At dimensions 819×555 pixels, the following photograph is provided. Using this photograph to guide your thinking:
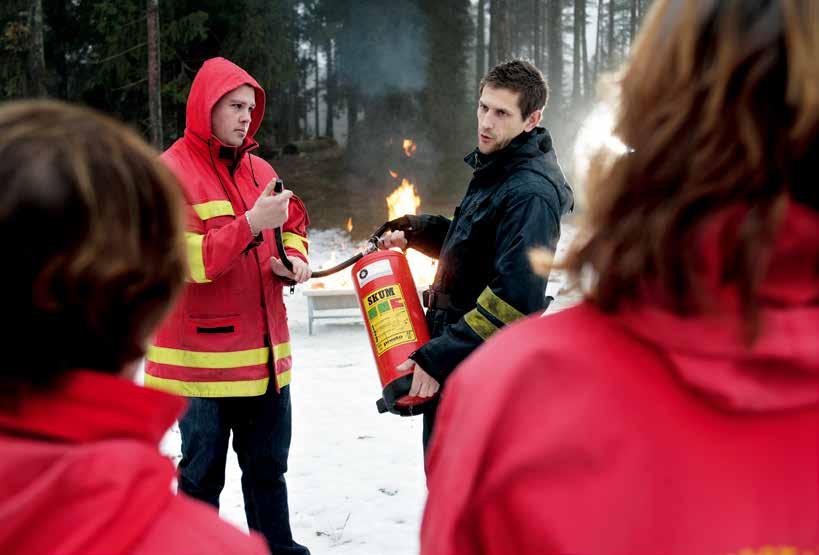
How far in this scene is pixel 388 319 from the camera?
328 centimetres

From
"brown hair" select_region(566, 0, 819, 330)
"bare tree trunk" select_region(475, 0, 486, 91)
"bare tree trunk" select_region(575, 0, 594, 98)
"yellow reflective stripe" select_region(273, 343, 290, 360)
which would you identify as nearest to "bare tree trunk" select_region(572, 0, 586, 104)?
"bare tree trunk" select_region(575, 0, 594, 98)

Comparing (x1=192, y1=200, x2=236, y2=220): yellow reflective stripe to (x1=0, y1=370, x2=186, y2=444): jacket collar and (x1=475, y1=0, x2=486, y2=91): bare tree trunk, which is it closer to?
(x1=0, y1=370, x2=186, y2=444): jacket collar

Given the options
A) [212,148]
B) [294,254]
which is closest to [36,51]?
[212,148]

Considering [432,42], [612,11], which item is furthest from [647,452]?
[612,11]

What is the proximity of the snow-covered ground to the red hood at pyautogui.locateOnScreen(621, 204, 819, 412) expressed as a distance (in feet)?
8.99

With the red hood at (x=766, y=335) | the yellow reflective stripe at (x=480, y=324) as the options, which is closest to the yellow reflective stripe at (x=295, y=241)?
the yellow reflective stripe at (x=480, y=324)

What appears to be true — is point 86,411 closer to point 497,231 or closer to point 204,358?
point 497,231

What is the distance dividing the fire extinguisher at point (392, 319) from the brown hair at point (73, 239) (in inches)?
82.1

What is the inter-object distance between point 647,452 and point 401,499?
3.65 m

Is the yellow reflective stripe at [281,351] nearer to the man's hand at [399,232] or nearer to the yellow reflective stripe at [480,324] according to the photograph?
the man's hand at [399,232]

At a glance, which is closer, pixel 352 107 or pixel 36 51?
pixel 36 51

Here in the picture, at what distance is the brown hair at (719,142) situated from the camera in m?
0.97

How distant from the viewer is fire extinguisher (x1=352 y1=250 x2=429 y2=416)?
3154 mm

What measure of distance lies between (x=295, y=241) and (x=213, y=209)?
0.55 metres
